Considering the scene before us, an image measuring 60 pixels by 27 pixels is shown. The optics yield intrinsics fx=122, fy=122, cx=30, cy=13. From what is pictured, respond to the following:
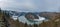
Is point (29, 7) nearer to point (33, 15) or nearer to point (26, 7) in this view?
point (26, 7)

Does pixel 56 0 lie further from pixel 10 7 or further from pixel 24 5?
pixel 10 7

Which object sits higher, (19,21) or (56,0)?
(56,0)

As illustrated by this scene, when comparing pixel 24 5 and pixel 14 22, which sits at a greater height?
pixel 24 5

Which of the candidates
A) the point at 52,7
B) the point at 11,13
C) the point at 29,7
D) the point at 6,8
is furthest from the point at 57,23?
the point at 6,8

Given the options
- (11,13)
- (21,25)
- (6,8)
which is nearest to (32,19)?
(21,25)

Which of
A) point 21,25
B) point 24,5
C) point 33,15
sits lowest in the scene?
point 21,25

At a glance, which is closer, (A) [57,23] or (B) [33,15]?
(A) [57,23]

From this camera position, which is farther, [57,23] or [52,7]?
[52,7]

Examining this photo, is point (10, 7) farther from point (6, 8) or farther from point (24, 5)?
point (24, 5)
